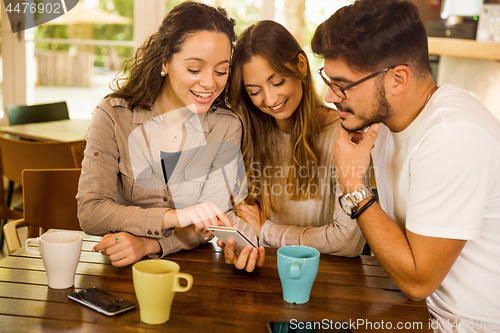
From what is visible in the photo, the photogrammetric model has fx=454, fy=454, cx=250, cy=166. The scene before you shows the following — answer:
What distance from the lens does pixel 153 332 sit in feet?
Answer: 2.72

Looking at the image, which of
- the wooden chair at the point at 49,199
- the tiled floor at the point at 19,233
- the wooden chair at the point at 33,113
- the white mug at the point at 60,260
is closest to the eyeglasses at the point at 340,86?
the white mug at the point at 60,260

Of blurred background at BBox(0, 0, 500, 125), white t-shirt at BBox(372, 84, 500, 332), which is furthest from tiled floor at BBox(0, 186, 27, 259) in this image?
white t-shirt at BBox(372, 84, 500, 332)

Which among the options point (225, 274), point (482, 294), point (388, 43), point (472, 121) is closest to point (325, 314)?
point (225, 274)

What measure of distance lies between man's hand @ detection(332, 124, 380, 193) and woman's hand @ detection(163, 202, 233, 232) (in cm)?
33

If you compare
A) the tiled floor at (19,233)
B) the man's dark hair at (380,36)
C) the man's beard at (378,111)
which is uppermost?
the man's dark hair at (380,36)

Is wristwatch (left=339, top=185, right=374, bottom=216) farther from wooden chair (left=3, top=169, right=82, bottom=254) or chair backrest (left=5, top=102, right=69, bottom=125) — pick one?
chair backrest (left=5, top=102, right=69, bottom=125)

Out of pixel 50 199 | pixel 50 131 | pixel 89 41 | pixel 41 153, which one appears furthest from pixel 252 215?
pixel 89 41

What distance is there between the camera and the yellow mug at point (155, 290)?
0.82m

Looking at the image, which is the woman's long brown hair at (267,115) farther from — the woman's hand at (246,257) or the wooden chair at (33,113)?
the wooden chair at (33,113)

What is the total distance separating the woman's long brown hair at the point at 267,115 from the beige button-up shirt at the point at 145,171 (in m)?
0.05

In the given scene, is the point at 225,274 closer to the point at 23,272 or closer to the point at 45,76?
the point at 23,272

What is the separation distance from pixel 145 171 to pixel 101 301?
2.09 ft

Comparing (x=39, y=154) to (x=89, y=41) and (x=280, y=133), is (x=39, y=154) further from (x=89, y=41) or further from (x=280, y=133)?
(x=89, y=41)

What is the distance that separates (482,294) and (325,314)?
43 centimetres
